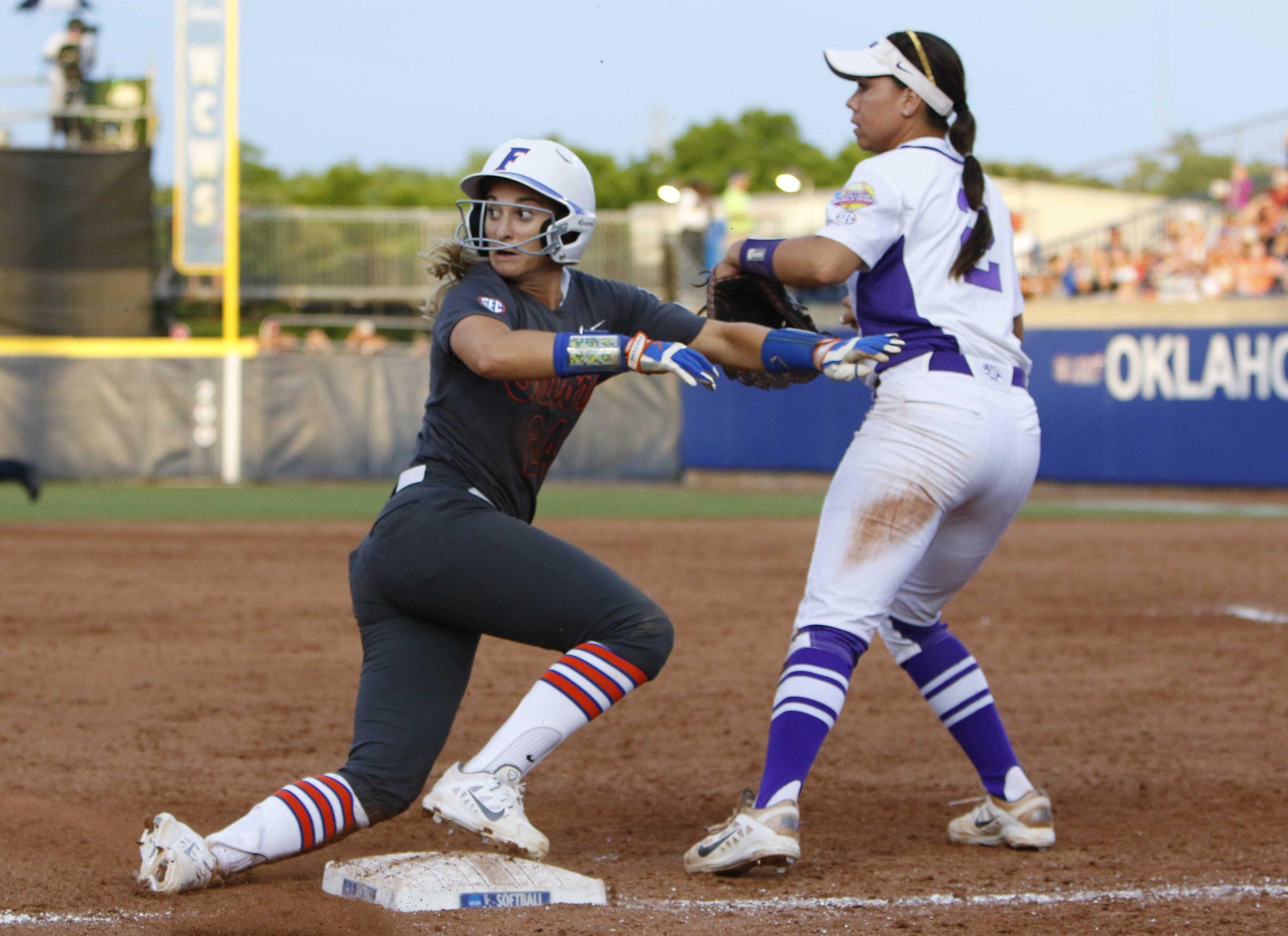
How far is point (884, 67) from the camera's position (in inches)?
149

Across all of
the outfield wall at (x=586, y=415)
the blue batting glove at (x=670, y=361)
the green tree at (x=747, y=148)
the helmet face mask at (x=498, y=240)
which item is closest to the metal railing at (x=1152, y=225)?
the outfield wall at (x=586, y=415)

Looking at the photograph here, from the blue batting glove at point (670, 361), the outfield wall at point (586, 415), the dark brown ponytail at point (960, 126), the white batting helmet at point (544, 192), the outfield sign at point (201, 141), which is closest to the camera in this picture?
the blue batting glove at point (670, 361)

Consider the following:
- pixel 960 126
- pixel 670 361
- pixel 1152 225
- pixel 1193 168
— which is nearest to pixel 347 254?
pixel 1152 225

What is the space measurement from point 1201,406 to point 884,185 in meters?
15.2

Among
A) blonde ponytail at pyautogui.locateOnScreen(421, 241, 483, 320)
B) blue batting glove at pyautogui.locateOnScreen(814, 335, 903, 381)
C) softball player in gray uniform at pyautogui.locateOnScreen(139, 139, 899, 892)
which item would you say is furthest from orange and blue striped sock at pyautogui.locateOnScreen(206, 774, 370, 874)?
blue batting glove at pyautogui.locateOnScreen(814, 335, 903, 381)

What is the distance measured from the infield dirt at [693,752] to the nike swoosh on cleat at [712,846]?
0.24 ft

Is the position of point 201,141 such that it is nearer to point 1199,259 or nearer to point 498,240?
point 1199,259

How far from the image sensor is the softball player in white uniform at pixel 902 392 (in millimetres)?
3625

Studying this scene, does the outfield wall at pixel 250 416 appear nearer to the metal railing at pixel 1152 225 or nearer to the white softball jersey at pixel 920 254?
the metal railing at pixel 1152 225

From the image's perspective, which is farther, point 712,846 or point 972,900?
point 712,846

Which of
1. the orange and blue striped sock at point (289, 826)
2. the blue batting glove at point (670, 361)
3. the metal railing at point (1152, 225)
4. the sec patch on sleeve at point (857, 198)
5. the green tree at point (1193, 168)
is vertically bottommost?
the orange and blue striped sock at point (289, 826)

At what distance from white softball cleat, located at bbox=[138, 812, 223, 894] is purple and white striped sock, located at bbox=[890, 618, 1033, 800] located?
1.88 m

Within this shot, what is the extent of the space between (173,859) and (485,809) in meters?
0.71

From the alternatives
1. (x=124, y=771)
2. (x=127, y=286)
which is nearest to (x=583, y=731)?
(x=124, y=771)
